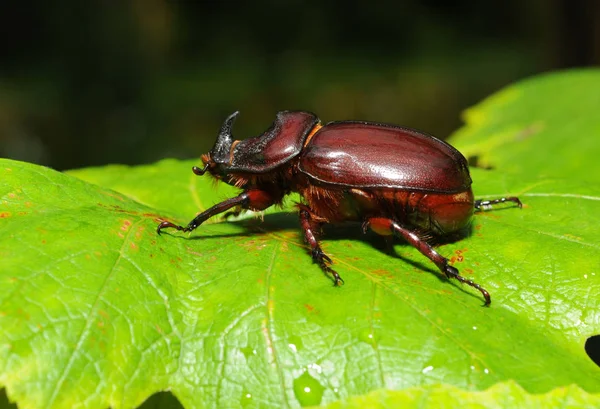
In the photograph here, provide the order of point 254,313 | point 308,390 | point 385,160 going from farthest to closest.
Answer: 1. point 385,160
2. point 254,313
3. point 308,390

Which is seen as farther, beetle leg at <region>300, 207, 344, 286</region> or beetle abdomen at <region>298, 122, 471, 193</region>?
beetle abdomen at <region>298, 122, 471, 193</region>

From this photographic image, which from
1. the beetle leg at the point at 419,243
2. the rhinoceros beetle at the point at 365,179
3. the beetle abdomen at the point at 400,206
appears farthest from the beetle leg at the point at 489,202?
the beetle leg at the point at 419,243

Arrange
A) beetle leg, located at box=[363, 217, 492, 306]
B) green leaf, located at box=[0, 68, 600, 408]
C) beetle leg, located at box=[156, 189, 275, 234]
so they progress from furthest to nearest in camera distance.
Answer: beetle leg, located at box=[156, 189, 275, 234] → beetle leg, located at box=[363, 217, 492, 306] → green leaf, located at box=[0, 68, 600, 408]

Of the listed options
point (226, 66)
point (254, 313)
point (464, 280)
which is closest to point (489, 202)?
point (464, 280)

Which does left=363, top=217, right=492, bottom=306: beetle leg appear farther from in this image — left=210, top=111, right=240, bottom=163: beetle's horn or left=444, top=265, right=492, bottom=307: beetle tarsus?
left=210, top=111, right=240, bottom=163: beetle's horn

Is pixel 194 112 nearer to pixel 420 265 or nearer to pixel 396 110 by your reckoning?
pixel 396 110

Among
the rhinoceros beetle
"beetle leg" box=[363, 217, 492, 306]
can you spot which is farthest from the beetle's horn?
"beetle leg" box=[363, 217, 492, 306]

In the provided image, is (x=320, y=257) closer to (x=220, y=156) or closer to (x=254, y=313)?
(x=254, y=313)
